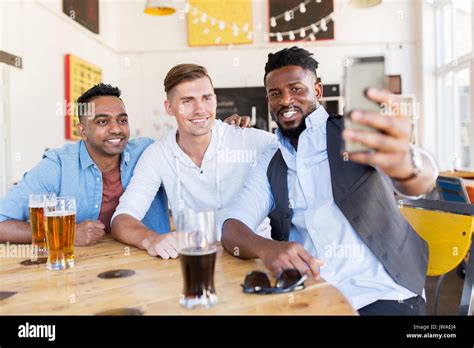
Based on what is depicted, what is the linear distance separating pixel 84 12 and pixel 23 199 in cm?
421

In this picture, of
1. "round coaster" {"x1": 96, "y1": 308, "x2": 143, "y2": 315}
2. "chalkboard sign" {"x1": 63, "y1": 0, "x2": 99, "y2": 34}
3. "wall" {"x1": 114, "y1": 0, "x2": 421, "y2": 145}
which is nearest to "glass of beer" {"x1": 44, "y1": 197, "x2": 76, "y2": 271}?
"round coaster" {"x1": 96, "y1": 308, "x2": 143, "y2": 315}

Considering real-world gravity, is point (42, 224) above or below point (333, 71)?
below

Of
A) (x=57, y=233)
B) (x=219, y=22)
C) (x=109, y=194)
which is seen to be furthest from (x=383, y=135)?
(x=219, y=22)

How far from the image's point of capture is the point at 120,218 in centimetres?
144

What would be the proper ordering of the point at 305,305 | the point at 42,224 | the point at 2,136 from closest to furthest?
the point at 305,305
the point at 42,224
the point at 2,136

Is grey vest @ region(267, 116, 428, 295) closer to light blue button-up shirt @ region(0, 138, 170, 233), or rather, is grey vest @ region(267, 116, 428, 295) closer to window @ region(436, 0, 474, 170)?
light blue button-up shirt @ region(0, 138, 170, 233)

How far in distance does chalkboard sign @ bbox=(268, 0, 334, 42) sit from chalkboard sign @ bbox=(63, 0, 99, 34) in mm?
2418

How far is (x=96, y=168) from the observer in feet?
5.70

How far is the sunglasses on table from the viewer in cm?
82

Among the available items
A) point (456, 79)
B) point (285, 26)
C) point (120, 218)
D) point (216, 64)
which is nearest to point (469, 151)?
point (456, 79)

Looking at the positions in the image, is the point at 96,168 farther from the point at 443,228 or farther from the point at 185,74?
the point at 443,228

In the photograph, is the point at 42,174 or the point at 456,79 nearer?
the point at 42,174

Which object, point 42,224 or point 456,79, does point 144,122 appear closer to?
point 456,79

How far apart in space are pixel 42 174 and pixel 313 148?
1.00 metres
